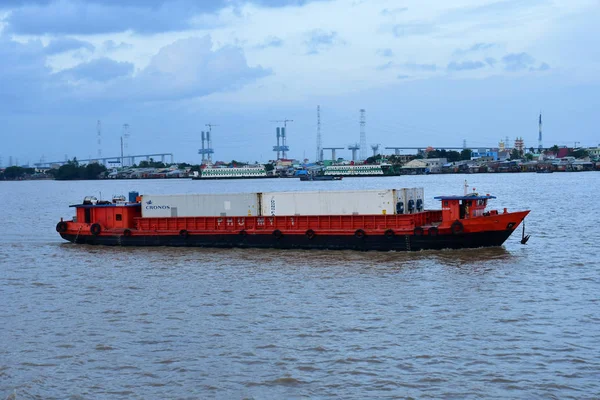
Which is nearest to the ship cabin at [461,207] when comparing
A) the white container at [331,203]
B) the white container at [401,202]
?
the white container at [401,202]

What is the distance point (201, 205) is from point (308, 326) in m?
21.3

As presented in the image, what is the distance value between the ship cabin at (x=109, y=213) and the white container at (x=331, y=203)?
879 cm

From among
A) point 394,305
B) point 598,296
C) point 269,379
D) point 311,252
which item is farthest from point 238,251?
point 269,379

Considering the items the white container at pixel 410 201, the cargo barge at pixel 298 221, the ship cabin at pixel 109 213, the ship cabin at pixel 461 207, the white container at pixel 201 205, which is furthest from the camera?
the ship cabin at pixel 109 213

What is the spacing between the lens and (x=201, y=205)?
135 ft

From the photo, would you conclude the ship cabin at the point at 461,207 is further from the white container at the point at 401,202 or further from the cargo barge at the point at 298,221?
the white container at the point at 401,202

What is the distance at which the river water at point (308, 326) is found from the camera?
1620cm

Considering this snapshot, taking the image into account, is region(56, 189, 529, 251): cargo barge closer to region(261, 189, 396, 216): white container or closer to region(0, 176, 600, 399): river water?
region(261, 189, 396, 216): white container

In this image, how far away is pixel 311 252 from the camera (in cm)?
3659

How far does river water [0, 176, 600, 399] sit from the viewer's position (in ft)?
53.2

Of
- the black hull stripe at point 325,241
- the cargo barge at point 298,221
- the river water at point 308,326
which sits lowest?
the river water at point 308,326

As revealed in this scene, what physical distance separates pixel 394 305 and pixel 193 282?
9.43m

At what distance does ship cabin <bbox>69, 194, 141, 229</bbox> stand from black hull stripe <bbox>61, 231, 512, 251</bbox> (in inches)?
46.5

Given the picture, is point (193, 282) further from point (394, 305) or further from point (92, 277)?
point (394, 305)
